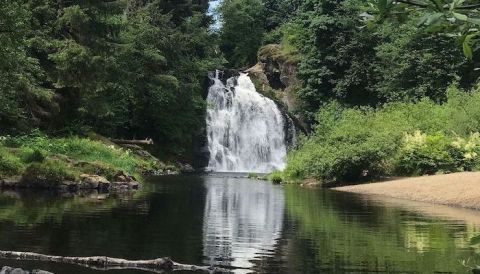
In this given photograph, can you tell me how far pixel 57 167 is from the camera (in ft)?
64.6

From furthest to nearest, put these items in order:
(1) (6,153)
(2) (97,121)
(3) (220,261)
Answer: (2) (97,121), (1) (6,153), (3) (220,261)

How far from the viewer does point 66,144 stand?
24922 mm

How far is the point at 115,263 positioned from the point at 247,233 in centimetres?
414

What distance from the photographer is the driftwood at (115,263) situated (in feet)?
23.9

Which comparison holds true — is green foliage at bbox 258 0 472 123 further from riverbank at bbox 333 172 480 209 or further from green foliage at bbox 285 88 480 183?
riverbank at bbox 333 172 480 209

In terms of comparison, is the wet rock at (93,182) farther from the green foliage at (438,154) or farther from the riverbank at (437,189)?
the green foliage at (438,154)

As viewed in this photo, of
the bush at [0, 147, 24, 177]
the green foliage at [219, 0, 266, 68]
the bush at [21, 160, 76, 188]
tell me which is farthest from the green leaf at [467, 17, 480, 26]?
the green foliage at [219, 0, 266, 68]

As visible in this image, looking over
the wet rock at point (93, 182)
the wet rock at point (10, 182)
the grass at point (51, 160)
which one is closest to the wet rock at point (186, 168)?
the grass at point (51, 160)

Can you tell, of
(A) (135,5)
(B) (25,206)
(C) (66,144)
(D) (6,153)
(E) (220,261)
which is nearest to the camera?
(E) (220,261)

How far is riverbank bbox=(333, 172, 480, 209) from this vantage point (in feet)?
60.0

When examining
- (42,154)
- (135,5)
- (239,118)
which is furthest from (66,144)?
(135,5)

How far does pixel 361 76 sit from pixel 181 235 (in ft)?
120

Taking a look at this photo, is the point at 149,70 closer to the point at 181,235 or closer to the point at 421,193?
the point at 421,193

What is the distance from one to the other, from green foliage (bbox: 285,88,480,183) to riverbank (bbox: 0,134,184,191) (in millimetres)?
9557
